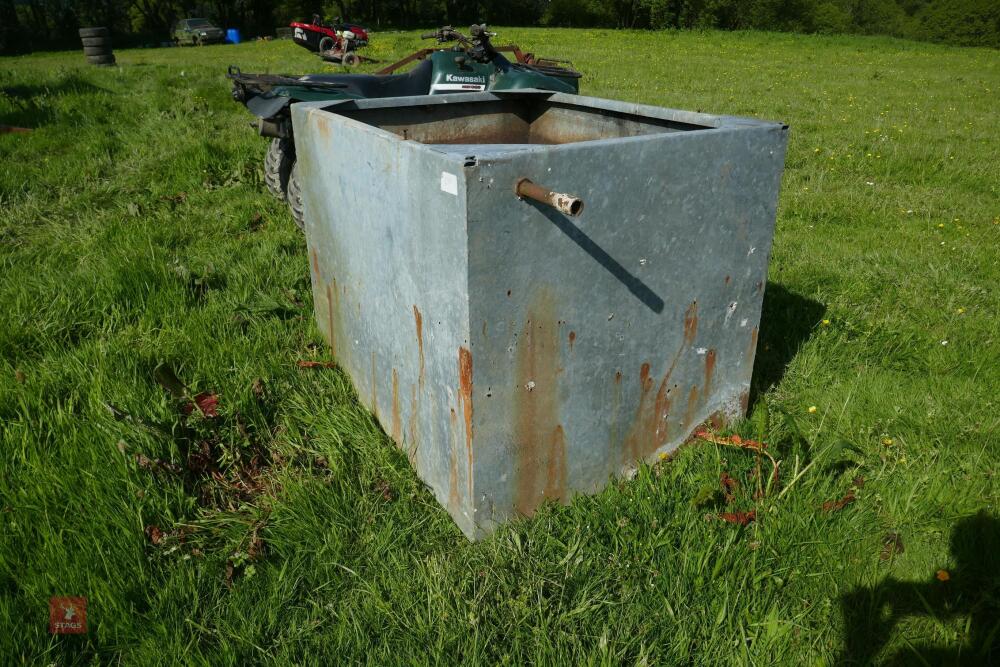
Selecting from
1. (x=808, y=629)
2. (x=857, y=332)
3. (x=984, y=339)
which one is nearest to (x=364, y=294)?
(x=808, y=629)

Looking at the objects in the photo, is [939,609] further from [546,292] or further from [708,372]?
[546,292]

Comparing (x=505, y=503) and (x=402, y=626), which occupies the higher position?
(x=505, y=503)

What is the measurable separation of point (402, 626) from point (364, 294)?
117 centimetres

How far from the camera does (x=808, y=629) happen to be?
1.86 metres

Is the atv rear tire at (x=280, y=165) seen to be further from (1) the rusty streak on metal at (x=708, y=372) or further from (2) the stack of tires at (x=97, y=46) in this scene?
(2) the stack of tires at (x=97, y=46)

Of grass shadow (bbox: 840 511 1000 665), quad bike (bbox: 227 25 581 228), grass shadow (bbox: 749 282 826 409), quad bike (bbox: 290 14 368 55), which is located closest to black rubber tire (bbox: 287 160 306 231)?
quad bike (bbox: 227 25 581 228)

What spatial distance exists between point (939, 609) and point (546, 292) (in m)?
1.38

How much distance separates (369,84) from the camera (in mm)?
5281

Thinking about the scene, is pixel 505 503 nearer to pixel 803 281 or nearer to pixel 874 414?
pixel 874 414

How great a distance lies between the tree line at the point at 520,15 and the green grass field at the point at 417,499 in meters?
32.0

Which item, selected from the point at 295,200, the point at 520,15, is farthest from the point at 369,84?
the point at 520,15

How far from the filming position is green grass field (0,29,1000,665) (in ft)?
6.06

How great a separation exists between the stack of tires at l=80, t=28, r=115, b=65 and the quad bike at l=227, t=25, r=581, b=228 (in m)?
13.1

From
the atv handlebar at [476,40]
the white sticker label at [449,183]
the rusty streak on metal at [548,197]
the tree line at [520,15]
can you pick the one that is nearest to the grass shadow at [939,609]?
the rusty streak on metal at [548,197]
